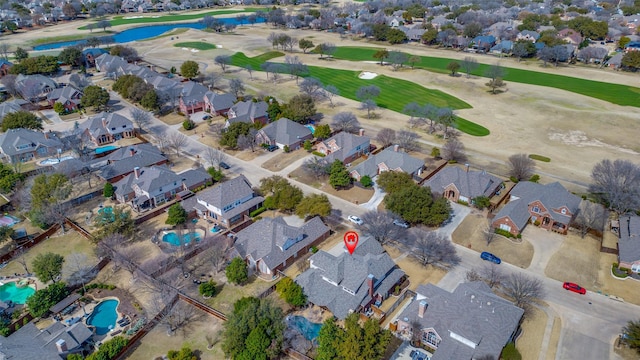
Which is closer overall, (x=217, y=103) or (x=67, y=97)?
(x=217, y=103)

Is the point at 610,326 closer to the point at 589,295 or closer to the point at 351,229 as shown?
the point at 589,295

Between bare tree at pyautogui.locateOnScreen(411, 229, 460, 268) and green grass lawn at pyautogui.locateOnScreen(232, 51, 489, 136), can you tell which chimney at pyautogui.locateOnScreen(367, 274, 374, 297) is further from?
green grass lawn at pyautogui.locateOnScreen(232, 51, 489, 136)

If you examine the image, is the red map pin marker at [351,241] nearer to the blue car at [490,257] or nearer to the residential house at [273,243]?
the residential house at [273,243]

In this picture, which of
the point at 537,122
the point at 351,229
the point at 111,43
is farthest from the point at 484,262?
the point at 111,43

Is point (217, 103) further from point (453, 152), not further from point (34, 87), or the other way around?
point (453, 152)

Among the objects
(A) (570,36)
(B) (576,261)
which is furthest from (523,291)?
(A) (570,36)

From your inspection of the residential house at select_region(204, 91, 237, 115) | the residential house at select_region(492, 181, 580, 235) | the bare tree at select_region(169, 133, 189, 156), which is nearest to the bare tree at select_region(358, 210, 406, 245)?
the residential house at select_region(492, 181, 580, 235)
